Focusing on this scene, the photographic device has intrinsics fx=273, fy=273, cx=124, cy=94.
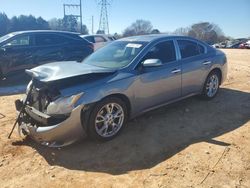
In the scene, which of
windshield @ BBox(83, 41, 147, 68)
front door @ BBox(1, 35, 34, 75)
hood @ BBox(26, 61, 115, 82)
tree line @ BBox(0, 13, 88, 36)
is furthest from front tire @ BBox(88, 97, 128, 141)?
tree line @ BBox(0, 13, 88, 36)

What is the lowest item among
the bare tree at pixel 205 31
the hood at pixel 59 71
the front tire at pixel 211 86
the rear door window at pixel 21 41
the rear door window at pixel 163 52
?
the front tire at pixel 211 86

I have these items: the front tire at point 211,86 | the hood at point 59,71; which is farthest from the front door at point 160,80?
the front tire at point 211,86

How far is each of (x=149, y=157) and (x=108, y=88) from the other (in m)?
1.17

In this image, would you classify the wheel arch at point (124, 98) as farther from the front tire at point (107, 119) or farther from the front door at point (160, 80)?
the front door at point (160, 80)

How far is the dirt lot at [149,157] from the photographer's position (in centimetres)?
328

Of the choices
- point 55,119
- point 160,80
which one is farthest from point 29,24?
point 55,119

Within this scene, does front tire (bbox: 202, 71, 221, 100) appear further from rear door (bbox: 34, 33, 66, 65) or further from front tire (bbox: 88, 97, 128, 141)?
rear door (bbox: 34, 33, 66, 65)

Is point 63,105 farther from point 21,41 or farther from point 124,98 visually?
point 21,41

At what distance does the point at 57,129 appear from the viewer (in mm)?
3729

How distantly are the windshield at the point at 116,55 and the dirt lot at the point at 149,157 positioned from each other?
114 centimetres

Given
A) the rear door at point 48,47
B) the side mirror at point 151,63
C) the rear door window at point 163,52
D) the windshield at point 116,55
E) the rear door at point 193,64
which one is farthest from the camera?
the rear door at point 48,47

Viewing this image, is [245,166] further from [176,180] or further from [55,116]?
[55,116]

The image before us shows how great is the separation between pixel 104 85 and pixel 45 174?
1.47 meters

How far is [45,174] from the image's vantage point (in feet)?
11.4
